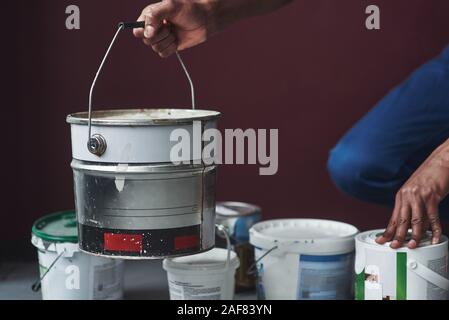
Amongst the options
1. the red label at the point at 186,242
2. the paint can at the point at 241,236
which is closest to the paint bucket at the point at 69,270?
the paint can at the point at 241,236

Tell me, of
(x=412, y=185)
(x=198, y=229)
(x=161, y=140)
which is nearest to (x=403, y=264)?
(x=412, y=185)

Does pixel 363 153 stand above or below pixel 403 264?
above

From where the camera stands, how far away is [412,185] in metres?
1.77

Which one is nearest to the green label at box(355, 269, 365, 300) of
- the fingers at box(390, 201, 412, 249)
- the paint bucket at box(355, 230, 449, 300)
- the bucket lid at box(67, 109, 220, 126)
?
the paint bucket at box(355, 230, 449, 300)

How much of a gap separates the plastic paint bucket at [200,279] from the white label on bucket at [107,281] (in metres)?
0.17

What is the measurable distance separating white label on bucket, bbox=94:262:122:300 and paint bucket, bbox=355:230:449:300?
73 cm

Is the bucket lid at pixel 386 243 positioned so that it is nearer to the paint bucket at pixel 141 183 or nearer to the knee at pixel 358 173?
the knee at pixel 358 173

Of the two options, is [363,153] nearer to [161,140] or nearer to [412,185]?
[412,185]

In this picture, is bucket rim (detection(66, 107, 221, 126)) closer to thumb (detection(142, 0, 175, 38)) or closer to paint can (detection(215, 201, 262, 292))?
thumb (detection(142, 0, 175, 38))

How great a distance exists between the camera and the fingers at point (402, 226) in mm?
1774

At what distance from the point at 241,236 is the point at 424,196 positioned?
28.3 inches

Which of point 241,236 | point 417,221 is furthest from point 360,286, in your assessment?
point 241,236

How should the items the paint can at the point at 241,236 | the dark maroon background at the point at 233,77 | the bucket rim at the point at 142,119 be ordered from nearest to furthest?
the bucket rim at the point at 142,119, the paint can at the point at 241,236, the dark maroon background at the point at 233,77

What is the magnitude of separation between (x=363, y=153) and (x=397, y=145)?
0.10 metres
